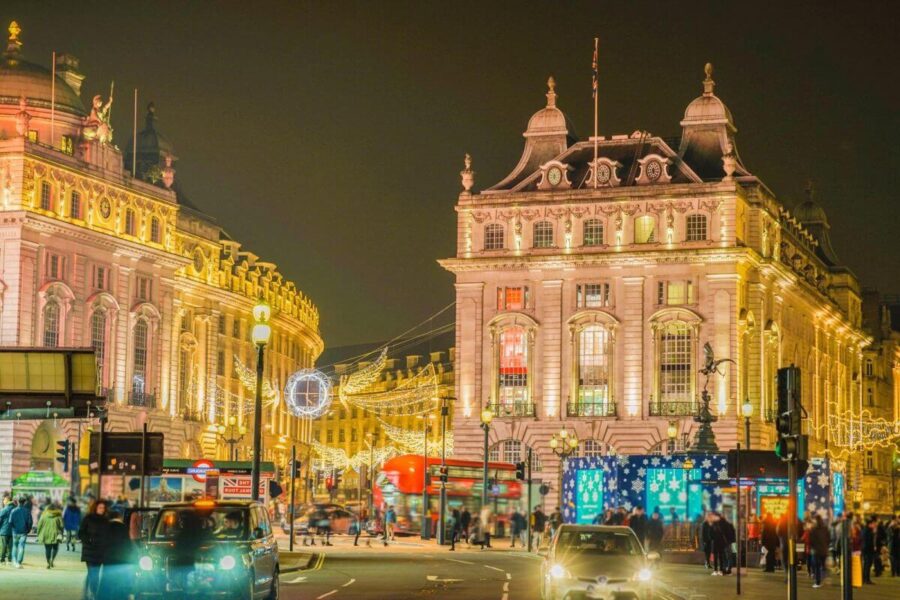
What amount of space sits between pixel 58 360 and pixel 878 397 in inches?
5926

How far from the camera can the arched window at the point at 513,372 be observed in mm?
113250

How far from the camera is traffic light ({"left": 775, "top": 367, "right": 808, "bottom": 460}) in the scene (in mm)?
28781

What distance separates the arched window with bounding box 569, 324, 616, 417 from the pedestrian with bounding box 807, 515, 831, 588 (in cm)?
6157

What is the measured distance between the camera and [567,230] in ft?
372

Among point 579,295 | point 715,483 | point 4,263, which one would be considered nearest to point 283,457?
point 579,295

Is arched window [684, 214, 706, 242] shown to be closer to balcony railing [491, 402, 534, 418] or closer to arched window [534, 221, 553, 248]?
arched window [534, 221, 553, 248]

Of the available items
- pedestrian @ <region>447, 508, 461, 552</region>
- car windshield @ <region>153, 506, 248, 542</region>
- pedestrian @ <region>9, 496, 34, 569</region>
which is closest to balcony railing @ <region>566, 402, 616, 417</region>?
pedestrian @ <region>447, 508, 461, 552</region>

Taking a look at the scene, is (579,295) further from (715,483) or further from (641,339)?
(715,483)

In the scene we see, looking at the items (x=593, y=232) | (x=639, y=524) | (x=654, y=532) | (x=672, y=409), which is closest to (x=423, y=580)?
(x=639, y=524)

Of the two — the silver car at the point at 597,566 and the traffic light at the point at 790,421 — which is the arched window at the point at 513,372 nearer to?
the silver car at the point at 597,566

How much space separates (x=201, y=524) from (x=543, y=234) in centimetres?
8382

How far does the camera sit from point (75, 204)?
4033 inches

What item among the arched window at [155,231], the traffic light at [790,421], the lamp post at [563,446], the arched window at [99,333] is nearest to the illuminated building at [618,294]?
the lamp post at [563,446]

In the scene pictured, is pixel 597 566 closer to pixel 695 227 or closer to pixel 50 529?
pixel 50 529
